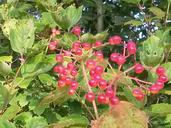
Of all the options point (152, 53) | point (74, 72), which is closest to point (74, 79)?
point (74, 72)

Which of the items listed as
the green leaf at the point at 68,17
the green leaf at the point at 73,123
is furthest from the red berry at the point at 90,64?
the green leaf at the point at 68,17

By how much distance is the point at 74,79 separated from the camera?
1.89 metres

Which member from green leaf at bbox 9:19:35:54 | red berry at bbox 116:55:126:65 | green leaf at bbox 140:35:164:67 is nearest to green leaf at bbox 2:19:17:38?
green leaf at bbox 9:19:35:54

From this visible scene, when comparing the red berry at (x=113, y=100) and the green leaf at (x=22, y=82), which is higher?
the red berry at (x=113, y=100)

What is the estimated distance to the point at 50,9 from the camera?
2873mm

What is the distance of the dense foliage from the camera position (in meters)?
1.78

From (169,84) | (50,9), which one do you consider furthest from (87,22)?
(169,84)

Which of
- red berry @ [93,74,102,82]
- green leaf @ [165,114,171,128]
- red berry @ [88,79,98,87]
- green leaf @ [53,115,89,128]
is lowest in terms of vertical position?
green leaf @ [165,114,171,128]

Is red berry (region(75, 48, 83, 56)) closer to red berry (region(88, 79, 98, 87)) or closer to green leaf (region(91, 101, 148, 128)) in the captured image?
red berry (region(88, 79, 98, 87))

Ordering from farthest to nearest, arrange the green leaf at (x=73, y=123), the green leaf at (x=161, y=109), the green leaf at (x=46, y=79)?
the green leaf at (x=46, y=79), the green leaf at (x=161, y=109), the green leaf at (x=73, y=123)

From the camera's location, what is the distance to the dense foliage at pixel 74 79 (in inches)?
70.2

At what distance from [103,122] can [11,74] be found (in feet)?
2.48

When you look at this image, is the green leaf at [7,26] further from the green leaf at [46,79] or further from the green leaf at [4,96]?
the green leaf at [4,96]

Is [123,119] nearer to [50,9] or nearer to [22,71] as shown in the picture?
[22,71]
